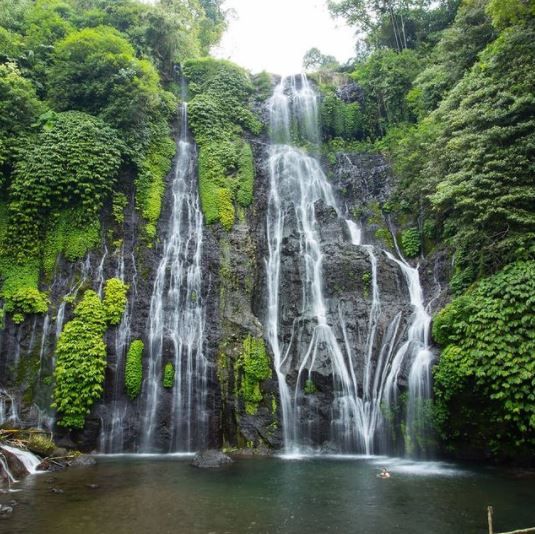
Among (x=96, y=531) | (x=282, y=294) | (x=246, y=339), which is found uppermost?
(x=282, y=294)

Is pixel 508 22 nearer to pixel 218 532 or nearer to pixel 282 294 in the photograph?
pixel 282 294

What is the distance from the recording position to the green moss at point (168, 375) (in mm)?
13797

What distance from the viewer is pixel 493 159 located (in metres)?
12.7

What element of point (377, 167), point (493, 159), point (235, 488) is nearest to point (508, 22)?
point (493, 159)

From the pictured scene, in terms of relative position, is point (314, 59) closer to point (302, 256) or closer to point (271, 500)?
point (302, 256)

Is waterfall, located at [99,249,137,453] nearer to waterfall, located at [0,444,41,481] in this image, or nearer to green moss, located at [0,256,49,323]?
waterfall, located at [0,444,41,481]

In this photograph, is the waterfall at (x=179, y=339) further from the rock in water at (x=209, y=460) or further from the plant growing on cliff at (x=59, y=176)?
the plant growing on cliff at (x=59, y=176)

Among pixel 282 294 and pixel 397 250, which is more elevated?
pixel 397 250

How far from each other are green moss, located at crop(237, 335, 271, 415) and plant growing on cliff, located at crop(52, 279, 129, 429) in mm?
4291

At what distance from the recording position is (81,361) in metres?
13.3

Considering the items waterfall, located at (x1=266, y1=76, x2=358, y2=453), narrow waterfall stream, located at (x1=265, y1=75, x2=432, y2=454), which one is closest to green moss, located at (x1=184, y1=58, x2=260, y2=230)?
waterfall, located at (x1=266, y1=76, x2=358, y2=453)

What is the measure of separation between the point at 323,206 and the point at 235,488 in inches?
508

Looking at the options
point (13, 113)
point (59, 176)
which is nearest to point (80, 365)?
point (59, 176)

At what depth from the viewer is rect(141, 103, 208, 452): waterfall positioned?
13.3 metres
